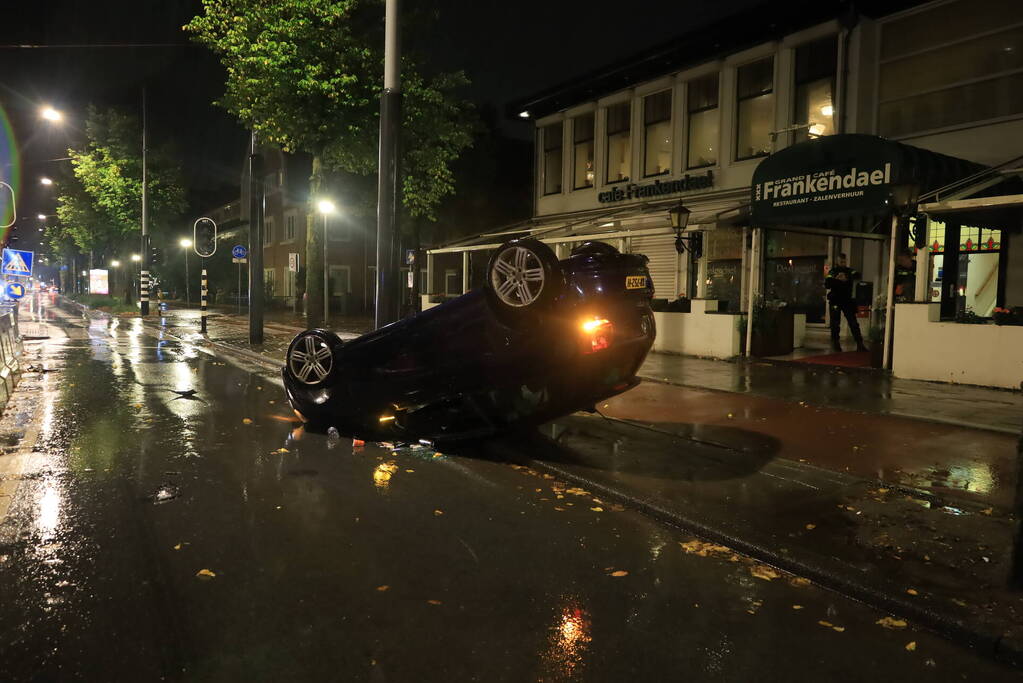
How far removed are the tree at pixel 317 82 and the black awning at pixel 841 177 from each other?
768 centimetres

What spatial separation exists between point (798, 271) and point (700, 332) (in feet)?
13.2

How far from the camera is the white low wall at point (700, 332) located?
528 inches

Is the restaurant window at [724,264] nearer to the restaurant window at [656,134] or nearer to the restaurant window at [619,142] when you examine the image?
the restaurant window at [656,134]

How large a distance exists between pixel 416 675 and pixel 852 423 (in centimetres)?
647

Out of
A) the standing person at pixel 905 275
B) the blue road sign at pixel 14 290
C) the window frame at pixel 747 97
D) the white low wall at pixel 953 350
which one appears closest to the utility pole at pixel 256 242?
the blue road sign at pixel 14 290

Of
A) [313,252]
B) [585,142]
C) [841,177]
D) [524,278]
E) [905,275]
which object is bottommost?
[524,278]

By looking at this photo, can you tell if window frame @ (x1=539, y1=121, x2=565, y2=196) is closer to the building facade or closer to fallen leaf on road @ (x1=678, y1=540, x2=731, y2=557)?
the building facade

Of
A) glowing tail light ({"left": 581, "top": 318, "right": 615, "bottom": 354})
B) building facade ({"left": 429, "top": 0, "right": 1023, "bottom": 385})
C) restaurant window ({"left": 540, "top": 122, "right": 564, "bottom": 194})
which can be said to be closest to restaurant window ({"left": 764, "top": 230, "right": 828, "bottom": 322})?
building facade ({"left": 429, "top": 0, "right": 1023, "bottom": 385})

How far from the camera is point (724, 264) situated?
17969 mm

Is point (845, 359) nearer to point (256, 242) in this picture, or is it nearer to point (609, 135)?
point (609, 135)

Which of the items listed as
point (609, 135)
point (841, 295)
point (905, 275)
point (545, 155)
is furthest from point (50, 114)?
Answer: point (905, 275)

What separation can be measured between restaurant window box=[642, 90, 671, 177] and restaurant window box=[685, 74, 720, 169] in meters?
0.76

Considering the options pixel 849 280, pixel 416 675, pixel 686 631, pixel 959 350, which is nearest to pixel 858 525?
pixel 686 631

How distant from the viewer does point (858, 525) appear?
4594 millimetres
